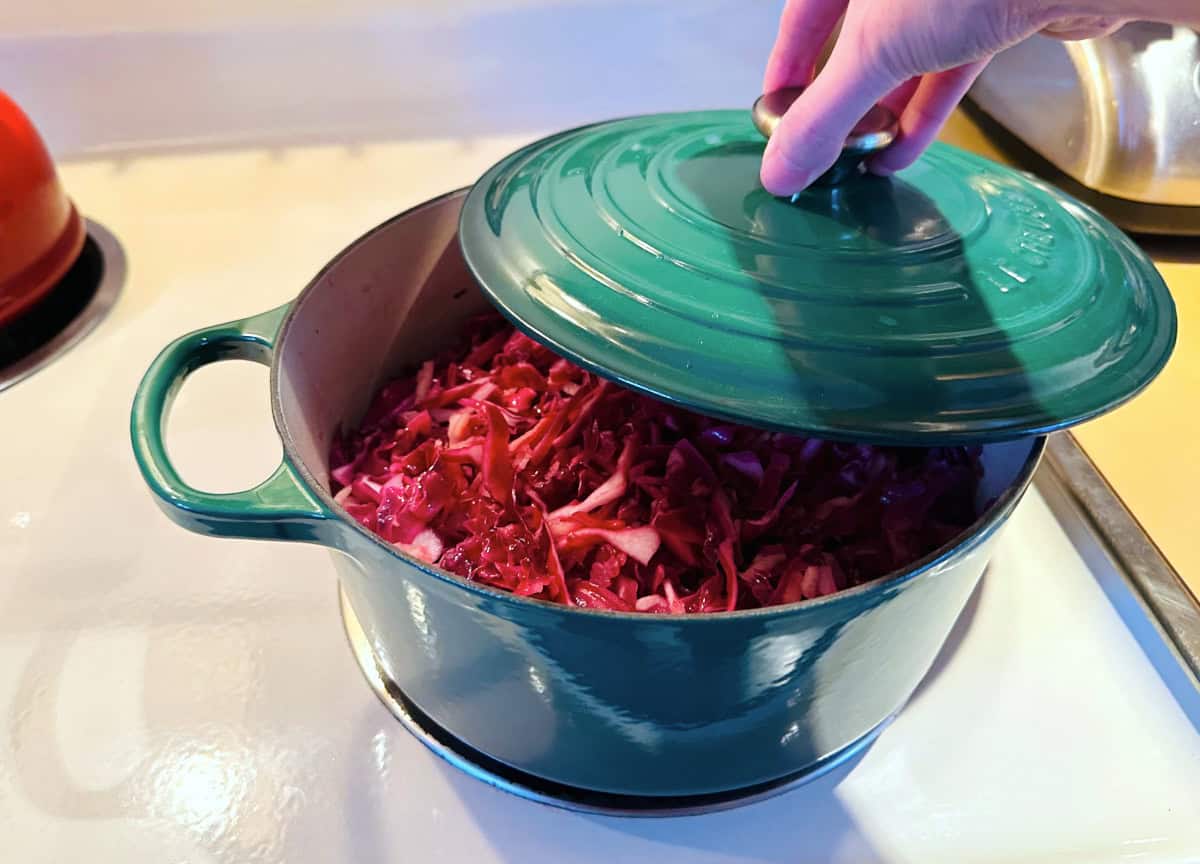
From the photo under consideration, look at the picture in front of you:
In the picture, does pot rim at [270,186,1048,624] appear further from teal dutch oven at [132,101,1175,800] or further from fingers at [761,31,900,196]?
fingers at [761,31,900,196]

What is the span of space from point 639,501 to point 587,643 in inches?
8.0

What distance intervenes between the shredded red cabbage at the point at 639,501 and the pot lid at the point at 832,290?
0.16 meters

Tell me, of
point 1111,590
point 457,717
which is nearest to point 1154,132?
point 1111,590

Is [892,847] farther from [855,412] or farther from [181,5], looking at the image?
[181,5]

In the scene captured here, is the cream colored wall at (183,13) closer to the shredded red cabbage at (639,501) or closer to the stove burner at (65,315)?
the stove burner at (65,315)

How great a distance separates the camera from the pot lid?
49cm

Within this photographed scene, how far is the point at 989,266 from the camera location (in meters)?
0.57

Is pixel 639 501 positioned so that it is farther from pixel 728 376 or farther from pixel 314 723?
pixel 314 723

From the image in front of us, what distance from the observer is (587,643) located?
1.53 ft

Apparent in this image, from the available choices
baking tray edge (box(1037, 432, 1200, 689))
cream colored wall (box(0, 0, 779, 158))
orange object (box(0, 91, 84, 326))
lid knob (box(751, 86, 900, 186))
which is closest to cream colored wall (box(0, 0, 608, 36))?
cream colored wall (box(0, 0, 779, 158))

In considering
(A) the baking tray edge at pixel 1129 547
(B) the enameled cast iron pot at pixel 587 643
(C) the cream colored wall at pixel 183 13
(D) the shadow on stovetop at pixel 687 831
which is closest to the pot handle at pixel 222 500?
(B) the enameled cast iron pot at pixel 587 643

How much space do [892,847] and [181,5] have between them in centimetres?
137

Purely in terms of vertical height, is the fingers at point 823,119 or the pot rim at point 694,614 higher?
the fingers at point 823,119

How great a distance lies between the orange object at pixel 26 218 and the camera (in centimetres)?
91
